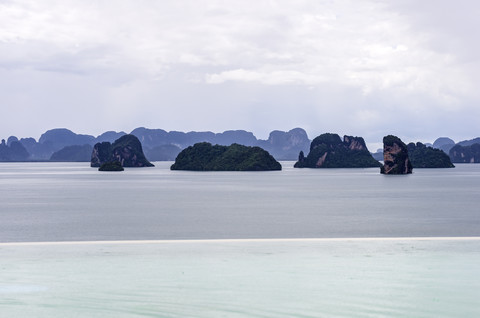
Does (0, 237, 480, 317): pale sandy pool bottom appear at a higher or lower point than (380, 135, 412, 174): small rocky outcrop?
lower

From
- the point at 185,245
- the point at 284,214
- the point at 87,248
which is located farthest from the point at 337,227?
the point at 87,248

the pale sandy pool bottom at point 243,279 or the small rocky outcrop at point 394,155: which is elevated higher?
the small rocky outcrop at point 394,155

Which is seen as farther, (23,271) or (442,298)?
(23,271)

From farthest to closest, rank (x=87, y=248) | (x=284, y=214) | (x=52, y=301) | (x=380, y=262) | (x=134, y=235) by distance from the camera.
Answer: (x=284, y=214)
(x=134, y=235)
(x=87, y=248)
(x=380, y=262)
(x=52, y=301)

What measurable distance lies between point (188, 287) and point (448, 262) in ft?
25.1

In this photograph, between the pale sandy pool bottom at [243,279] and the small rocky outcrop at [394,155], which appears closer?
the pale sandy pool bottom at [243,279]

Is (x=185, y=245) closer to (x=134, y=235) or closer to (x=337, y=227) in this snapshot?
(x=134, y=235)

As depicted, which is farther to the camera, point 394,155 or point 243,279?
point 394,155

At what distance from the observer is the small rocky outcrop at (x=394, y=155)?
18688 cm

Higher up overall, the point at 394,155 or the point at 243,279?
the point at 394,155

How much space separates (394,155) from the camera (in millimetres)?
187750

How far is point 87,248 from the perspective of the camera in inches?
739

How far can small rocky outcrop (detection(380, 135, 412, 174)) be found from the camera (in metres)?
187

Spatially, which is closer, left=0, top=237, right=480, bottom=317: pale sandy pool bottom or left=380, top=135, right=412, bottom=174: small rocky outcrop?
left=0, top=237, right=480, bottom=317: pale sandy pool bottom
